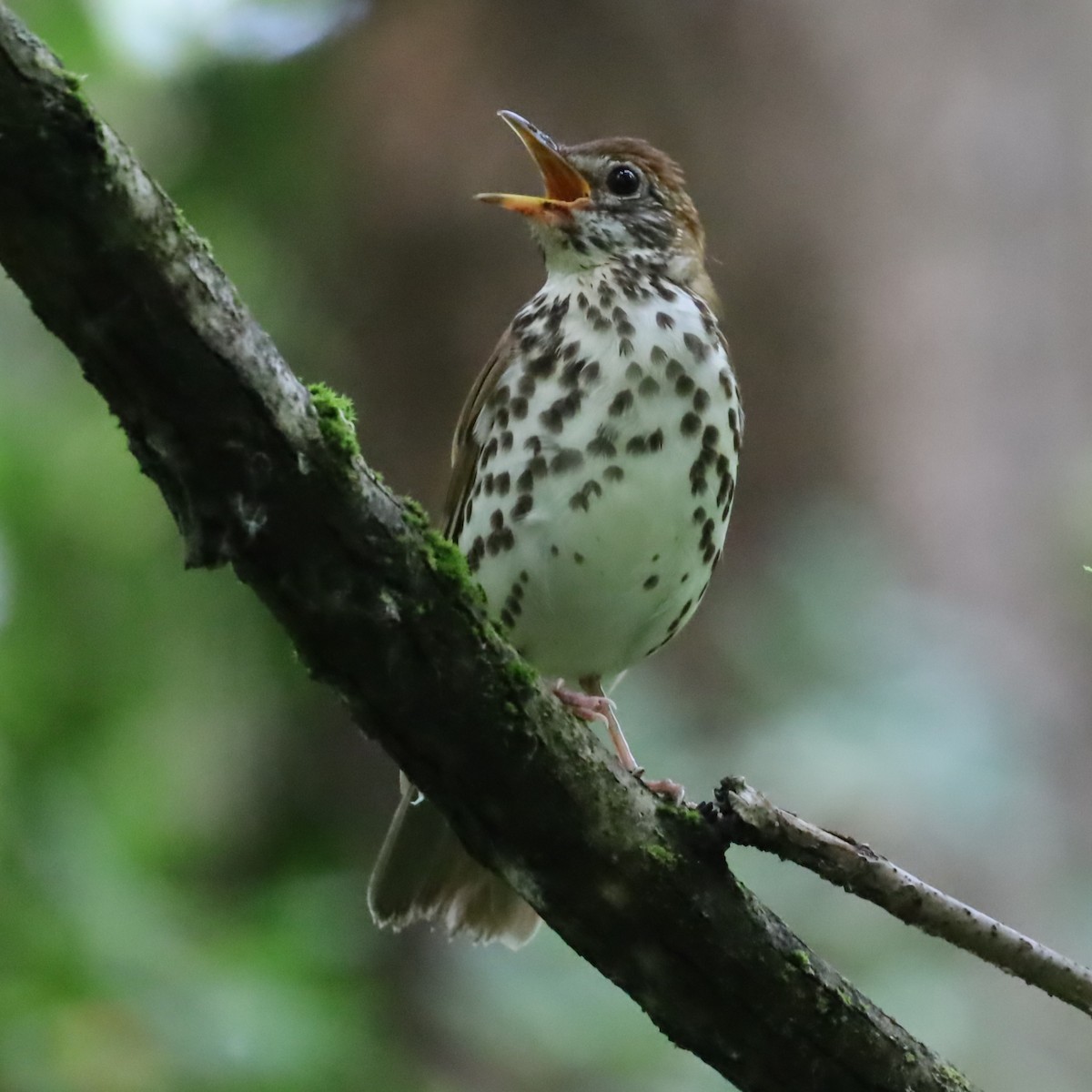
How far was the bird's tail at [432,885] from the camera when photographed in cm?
320

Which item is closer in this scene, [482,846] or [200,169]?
[482,846]

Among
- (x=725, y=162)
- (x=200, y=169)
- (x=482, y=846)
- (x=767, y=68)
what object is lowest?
(x=482, y=846)

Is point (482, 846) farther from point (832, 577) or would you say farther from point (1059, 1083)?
point (1059, 1083)

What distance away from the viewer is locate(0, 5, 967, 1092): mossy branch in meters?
1.56

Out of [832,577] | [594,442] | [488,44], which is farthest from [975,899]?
[488,44]

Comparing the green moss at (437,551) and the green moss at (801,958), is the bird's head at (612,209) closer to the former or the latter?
the green moss at (437,551)

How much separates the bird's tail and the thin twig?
3.97 feet

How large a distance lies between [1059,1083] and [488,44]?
13.0 ft

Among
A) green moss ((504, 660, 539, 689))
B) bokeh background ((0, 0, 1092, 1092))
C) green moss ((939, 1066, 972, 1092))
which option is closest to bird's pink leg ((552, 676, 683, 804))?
green moss ((504, 660, 539, 689))

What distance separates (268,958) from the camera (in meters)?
3.95

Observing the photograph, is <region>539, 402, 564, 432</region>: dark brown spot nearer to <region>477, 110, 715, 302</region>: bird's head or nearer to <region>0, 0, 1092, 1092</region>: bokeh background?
<region>477, 110, 715, 302</region>: bird's head

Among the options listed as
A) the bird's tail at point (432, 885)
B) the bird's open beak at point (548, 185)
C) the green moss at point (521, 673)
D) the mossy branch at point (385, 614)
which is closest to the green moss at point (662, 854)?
the mossy branch at point (385, 614)

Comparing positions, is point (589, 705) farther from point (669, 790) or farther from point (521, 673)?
point (521, 673)

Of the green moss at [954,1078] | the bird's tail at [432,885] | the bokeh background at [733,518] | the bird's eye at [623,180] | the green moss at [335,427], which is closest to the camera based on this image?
the green moss at [335,427]
